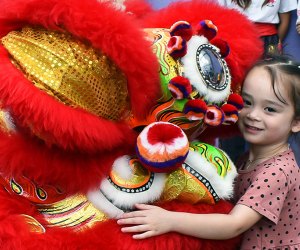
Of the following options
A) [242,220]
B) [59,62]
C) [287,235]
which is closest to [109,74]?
[59,62]

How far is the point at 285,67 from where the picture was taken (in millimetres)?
994

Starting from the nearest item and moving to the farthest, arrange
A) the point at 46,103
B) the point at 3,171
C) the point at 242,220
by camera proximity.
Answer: the point at 46,103
the point at 3,171
the point at 242,220

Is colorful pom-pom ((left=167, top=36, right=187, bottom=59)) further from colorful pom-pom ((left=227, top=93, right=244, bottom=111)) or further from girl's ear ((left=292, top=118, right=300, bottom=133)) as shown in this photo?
girl's ear ((left=292, top=118, right=300, bottom=133))

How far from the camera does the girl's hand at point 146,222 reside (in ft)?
2.53

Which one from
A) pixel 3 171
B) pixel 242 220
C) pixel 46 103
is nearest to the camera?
pixel 46 103

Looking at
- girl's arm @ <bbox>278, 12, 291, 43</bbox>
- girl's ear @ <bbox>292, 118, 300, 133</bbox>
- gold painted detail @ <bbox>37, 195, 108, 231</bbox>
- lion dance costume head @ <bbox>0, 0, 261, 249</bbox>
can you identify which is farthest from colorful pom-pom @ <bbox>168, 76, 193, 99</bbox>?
girl's arm @ <bbox>278, 12, 291, 43</bbox>

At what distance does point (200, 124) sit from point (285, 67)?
0.91ft

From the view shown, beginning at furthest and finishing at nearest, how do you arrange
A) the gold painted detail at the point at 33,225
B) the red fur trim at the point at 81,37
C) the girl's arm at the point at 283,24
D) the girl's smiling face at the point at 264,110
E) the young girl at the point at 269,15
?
the girl's arm at the point at 283,24 < the young girl at the point at 269,15 < the girl's smiling face at the point at 264,110 < the gold painted detail at the point at 33,225 < the red fur trim at the point at 81,37

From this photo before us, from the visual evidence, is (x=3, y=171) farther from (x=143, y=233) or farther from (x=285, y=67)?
(x=285, y=67)

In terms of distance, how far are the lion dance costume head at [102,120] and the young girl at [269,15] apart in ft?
2.61

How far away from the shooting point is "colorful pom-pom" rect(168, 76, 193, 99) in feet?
2.49

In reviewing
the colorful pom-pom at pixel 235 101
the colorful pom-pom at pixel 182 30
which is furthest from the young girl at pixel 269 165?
the colorful pom-pom at pixel 182 30

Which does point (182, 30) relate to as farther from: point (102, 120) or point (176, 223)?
point (176, 223)

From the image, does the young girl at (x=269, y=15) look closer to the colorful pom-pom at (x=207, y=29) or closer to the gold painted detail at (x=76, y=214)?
the colorful pom-pom at (x=207, y=29)
